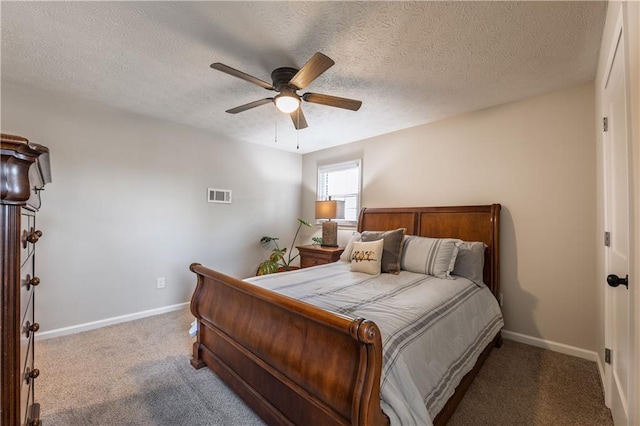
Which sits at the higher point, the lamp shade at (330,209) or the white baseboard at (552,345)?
the lamp shade at (330,209)

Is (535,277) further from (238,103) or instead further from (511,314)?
(238,103)

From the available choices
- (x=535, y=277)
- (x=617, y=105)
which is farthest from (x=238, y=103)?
(x=535, y=277)

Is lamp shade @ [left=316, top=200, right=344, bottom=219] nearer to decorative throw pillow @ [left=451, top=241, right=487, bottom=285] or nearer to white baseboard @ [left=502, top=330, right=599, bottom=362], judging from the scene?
decorative throw pillow @ [left=451, top=241, right=487, bottom=285]

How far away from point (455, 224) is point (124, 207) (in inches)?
148

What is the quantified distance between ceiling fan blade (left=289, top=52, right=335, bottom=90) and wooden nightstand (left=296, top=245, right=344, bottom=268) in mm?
2217

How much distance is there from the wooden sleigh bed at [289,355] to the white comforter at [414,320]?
0.46 feet

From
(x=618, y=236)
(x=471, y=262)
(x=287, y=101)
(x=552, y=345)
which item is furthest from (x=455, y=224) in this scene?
(x=287, y=101)

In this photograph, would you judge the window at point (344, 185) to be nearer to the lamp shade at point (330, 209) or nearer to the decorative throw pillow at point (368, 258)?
the lamp shade at point (330, 209)

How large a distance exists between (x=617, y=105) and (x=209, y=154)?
13.0ft

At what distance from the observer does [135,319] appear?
10.4ft

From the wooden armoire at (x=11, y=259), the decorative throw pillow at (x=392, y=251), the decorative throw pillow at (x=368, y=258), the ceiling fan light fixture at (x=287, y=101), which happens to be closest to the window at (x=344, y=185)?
the decorative throw pillow at (x=392, y=251)

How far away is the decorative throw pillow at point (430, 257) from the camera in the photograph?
2.52 m

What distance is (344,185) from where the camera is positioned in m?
4.38

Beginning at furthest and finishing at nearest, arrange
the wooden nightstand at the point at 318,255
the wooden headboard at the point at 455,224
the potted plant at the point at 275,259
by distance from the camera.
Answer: the potted plant at the point at 275,259 → the wooden nightstand at the point at 318,255 → the wooden headboard at the point at 455,224
